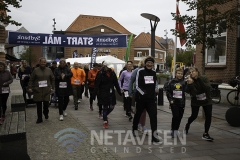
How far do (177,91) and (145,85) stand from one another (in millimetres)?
777

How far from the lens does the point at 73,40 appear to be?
14734 millimetres

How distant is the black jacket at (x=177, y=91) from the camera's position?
6113 millimetres

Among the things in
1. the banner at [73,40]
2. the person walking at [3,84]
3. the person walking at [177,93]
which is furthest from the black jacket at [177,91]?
the banner at [73,40]

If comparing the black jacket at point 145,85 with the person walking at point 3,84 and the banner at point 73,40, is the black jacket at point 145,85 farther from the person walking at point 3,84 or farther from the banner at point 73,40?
the banner at point 73,40

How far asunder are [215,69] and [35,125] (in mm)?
9984

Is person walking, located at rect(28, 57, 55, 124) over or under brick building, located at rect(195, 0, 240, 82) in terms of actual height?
under

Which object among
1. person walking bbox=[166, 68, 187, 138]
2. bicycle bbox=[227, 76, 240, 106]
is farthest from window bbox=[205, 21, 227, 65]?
person walking bbox=[166, 68, 187, 138]

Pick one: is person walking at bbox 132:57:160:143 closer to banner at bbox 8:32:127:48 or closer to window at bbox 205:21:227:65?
window at bbox 205:21:227:65

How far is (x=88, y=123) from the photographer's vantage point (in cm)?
779

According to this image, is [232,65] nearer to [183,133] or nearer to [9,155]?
[183,133]

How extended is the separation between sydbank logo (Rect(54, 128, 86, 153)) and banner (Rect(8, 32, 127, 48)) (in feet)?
27.2

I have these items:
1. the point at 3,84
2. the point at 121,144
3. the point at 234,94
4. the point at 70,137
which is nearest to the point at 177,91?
the point at 121,144

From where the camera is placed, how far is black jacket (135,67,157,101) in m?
5.86

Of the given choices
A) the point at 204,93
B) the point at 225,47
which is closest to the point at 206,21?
the point at 204,93
